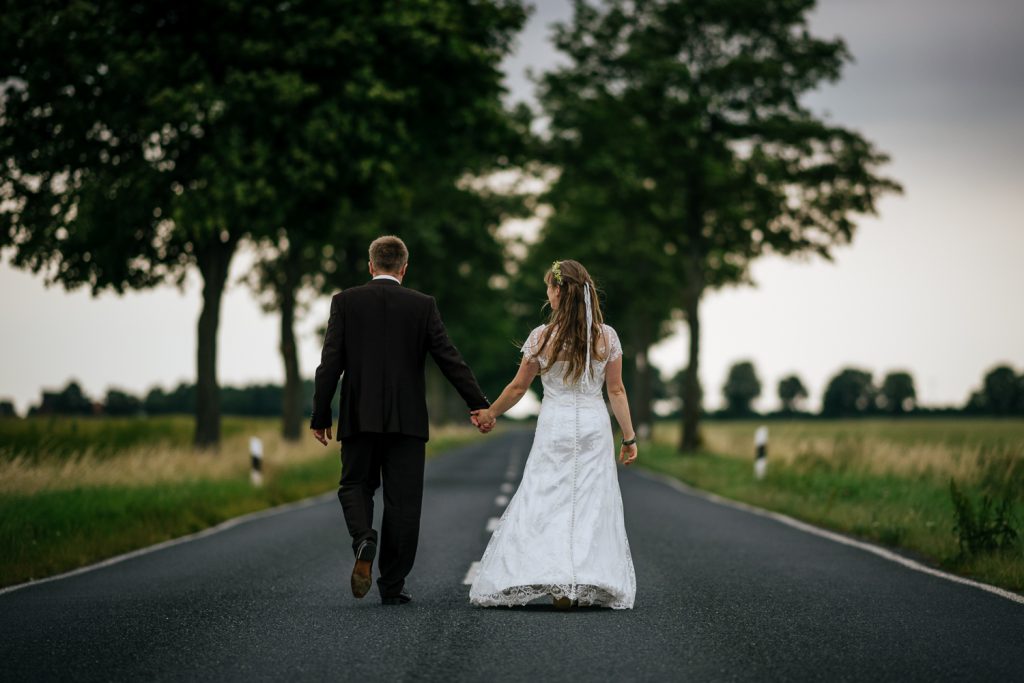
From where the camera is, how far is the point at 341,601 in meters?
6.82

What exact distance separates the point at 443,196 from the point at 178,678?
26590mm

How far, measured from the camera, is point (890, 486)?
14516 mm

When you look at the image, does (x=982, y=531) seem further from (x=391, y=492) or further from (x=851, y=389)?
(x=851, y=389)

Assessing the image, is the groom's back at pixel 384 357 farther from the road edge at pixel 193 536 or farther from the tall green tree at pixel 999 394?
the tall green tree at pixel 999 394

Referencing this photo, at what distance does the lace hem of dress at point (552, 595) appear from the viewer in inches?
253

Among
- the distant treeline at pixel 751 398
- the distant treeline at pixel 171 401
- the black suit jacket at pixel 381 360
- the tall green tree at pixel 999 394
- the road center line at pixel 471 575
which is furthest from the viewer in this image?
the tall green tree at pixel 999 394

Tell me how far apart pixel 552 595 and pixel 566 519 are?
48cm

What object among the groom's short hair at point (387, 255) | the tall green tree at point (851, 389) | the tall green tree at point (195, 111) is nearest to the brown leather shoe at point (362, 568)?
the groom's short hair at point (387, 255)

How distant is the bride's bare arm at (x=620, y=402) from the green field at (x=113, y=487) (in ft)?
16.4

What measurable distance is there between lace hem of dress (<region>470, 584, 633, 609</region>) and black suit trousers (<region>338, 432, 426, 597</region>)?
0.55m

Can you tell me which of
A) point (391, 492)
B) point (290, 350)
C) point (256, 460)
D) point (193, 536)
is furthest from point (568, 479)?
point (290, 350)

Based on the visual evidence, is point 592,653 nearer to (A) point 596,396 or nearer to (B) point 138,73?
(A) point 596,396

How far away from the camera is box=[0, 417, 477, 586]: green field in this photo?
9625 mm

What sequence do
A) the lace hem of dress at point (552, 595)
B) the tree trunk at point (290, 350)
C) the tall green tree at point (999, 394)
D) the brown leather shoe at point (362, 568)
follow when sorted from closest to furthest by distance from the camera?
the brown leather shoe at point (362, 568) < the lace hem of dress at point (552, 595) < the tree trunk at point (290, 350) < the tall green tree at point (999, 394)
